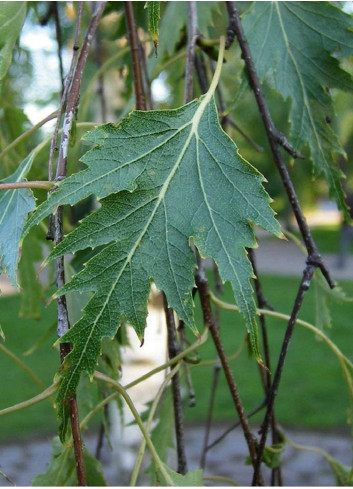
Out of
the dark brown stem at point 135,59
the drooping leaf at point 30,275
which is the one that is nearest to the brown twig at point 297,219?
the dark brown stem at point 135,59

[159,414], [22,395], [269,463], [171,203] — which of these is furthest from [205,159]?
[22,395]

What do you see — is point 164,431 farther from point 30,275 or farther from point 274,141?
point 274,141

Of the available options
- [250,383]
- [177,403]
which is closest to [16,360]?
[177,403]

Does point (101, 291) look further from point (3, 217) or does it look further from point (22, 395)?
point (22, 395)

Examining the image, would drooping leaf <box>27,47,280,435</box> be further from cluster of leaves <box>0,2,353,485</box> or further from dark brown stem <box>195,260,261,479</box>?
dark brown stem <box>195,260,261,479</box>

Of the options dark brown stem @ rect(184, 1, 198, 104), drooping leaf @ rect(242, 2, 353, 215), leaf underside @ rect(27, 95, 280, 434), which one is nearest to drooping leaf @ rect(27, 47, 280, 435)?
leaf underside @ rect(27, 95, 280, 434)
